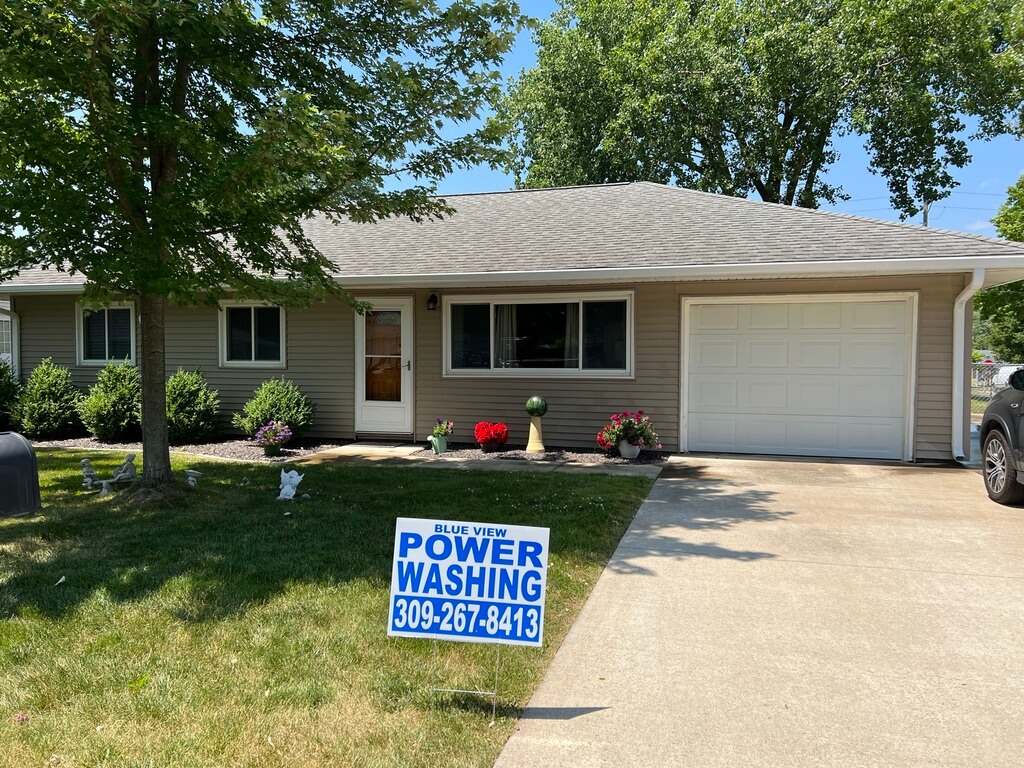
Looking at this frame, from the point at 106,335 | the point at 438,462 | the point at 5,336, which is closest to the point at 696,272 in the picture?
the point at 438,462

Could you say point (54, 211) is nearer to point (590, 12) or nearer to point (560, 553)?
point (560, 553)

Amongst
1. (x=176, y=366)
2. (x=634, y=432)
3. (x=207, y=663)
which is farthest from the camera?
(x=176, y=366)

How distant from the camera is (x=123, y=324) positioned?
40.1 feet

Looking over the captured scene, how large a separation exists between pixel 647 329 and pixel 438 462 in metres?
3.47

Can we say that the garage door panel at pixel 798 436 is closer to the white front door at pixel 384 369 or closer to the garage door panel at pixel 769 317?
the garage door panel at pixel 769 317

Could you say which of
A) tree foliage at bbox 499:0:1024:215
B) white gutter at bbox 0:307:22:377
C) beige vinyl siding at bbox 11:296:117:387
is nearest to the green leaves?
beige vinyl siding at bbox 11:296:117:387

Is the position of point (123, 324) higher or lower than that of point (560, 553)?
higher

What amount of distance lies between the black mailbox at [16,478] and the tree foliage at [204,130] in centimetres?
136

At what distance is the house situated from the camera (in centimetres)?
858

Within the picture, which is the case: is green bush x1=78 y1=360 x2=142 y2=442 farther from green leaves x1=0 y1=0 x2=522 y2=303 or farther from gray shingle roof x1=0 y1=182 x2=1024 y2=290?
green leaves x1=0 y1=0 x2=522 y2=303

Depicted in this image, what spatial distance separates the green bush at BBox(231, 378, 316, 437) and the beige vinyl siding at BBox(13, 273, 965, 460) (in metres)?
0.53

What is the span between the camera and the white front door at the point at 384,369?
1062cm

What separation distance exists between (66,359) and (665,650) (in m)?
12.8

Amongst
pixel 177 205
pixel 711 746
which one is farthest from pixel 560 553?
pixel 177 205
